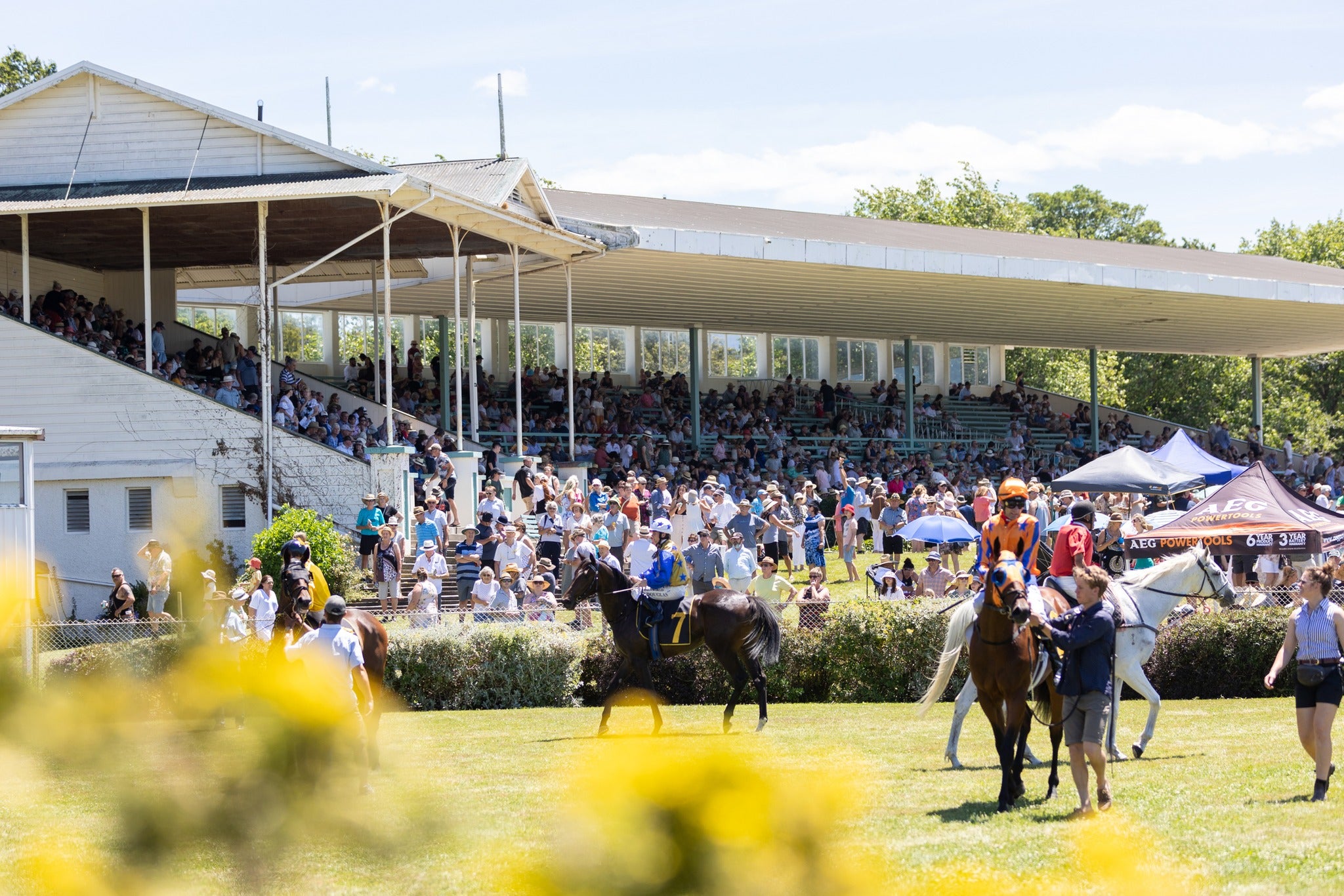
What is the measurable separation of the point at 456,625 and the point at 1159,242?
7147 cm

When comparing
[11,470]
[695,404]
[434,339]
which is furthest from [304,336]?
[11,470]

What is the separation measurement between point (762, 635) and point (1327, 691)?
5.53 metres

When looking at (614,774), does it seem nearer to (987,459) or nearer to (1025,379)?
(987,459)

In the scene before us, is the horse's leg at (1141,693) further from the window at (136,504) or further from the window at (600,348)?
the window at (600,348)

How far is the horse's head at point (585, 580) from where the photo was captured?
1345 centimetres

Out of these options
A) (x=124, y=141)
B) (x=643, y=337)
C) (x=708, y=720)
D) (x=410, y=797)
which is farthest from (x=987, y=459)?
(x=410, y=797)

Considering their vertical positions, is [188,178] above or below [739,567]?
above

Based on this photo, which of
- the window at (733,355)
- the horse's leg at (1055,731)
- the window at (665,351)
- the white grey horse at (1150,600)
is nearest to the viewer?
the horse's leg at (1055,731)

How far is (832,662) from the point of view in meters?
16.9

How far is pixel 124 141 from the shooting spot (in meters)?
25.2

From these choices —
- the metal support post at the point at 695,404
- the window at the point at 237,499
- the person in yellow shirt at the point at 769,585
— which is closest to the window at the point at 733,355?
the metal support post at the point at 695,404

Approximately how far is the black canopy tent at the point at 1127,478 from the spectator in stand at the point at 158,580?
21497 mm

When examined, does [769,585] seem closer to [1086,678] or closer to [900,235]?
[1086,678]

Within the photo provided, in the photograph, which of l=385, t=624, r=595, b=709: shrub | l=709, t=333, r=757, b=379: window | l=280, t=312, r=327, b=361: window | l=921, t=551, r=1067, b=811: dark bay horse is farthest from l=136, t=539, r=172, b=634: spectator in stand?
l=709, t=333, r=757, b=379: window
